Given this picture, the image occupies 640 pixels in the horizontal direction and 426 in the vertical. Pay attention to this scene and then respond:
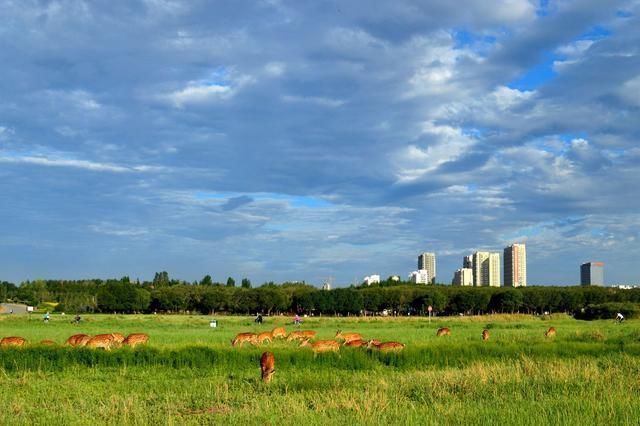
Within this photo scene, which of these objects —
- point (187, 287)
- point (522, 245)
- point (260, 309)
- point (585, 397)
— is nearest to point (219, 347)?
point (585, 397)

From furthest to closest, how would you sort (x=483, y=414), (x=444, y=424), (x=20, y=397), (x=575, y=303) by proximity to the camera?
(x=575, y=303) → (x=20, y=397) → (x=483, y=414) → (x=444, y=424)

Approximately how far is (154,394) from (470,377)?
7912 mm

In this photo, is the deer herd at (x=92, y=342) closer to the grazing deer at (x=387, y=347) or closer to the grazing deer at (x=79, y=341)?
the grazing deer at (x=79, y=341)

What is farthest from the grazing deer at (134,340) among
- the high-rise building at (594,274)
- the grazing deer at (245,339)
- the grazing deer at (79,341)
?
the high-rise building at (594,274)

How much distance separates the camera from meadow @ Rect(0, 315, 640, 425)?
1102 centimetres

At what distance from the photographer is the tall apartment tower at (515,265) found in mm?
183000

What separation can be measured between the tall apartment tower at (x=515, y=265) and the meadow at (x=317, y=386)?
162 m

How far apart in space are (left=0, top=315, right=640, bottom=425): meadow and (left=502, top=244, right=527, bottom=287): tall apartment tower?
162 m

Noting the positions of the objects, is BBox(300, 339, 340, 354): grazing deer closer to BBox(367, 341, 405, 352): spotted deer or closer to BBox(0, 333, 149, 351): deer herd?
BBox(367, 341, 405, 352): spotted deer

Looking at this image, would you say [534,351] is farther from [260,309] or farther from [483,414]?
[260,309]

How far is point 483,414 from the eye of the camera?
35.7 feet

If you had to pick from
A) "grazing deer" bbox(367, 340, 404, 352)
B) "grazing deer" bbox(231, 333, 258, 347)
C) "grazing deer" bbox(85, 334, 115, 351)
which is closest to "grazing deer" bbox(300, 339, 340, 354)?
"grazing deer" bbox(367, 340, 404, 352)

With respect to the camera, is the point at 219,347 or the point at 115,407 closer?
the point at 115,407

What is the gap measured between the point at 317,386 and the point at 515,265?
178 m
